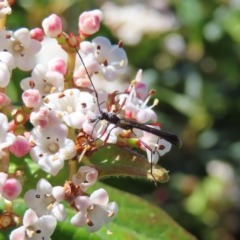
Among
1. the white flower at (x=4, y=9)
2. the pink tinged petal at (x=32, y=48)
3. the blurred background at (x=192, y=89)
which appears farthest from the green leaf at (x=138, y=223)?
the blurred background at (x=192, y=89)

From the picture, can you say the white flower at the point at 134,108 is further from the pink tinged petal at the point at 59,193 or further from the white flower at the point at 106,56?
the pink tinged petal at the point at 59,193

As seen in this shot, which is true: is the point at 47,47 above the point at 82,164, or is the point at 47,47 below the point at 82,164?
below

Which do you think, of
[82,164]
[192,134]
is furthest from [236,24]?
[82,164]

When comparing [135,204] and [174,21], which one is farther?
[174,21]

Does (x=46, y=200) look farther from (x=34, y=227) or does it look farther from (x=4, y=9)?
(x=4, y=9)

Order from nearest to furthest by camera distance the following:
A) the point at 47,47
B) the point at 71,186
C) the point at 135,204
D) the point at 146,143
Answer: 1. the point at 71,186
2. the point at 146,143
3. the point at 135,204
4. the point at 47,47

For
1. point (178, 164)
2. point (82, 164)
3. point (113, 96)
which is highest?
point (113, 96)

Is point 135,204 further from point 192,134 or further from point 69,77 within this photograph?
point 192,134
